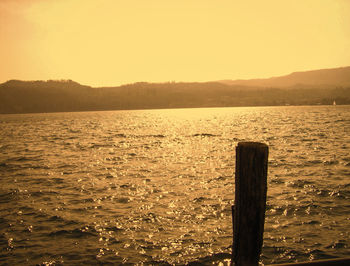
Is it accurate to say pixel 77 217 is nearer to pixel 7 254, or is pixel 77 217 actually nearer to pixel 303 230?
pixel 7 254

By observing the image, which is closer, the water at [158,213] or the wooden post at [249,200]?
the wooden post at [249,200]

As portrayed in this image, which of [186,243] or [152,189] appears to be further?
[152,189]

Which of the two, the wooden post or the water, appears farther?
the water

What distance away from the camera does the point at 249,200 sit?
419 centimetres

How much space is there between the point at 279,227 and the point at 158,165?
16617mm

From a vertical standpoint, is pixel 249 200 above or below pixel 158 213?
above

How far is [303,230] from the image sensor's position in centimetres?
1177

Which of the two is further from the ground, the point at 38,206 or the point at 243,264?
the point at 243,264

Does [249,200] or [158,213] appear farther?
[158,213]

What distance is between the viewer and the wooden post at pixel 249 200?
4082mm

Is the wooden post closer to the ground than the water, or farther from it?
farther from it

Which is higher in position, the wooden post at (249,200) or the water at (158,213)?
the wooden post at (249,200)

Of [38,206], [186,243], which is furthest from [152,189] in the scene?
[186,243]

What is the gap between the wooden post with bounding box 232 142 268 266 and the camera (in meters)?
4.08
